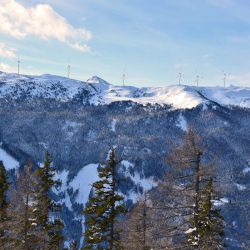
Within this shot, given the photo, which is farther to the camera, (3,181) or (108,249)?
(3,181)

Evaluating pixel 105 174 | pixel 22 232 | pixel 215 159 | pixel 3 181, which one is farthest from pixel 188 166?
pixel 3 181

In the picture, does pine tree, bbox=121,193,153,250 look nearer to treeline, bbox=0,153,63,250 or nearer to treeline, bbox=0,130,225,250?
treeline, bbox=0,130,225,250

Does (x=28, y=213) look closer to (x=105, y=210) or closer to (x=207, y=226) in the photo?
(x=105, y=210)

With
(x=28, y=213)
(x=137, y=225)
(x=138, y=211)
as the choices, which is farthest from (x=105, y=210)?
(x=137, y=225)

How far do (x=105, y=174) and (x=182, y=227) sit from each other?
664 cm

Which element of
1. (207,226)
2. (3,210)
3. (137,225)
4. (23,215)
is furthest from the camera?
(137,225)

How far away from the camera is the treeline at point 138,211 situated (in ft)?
71.3

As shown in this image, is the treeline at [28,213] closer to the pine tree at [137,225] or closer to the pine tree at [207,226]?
the pine tree at [137,225]

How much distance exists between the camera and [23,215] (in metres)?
30.2

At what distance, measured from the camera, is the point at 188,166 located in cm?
2188

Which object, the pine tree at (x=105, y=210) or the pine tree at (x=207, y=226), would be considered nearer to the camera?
the pine tree at (x=207, y=226)

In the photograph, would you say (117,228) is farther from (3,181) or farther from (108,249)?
(3,181)

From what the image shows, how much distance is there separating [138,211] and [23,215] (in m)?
9.09

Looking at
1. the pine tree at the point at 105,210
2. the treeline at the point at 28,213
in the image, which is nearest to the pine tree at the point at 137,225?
the treeline at the point at 28,213
